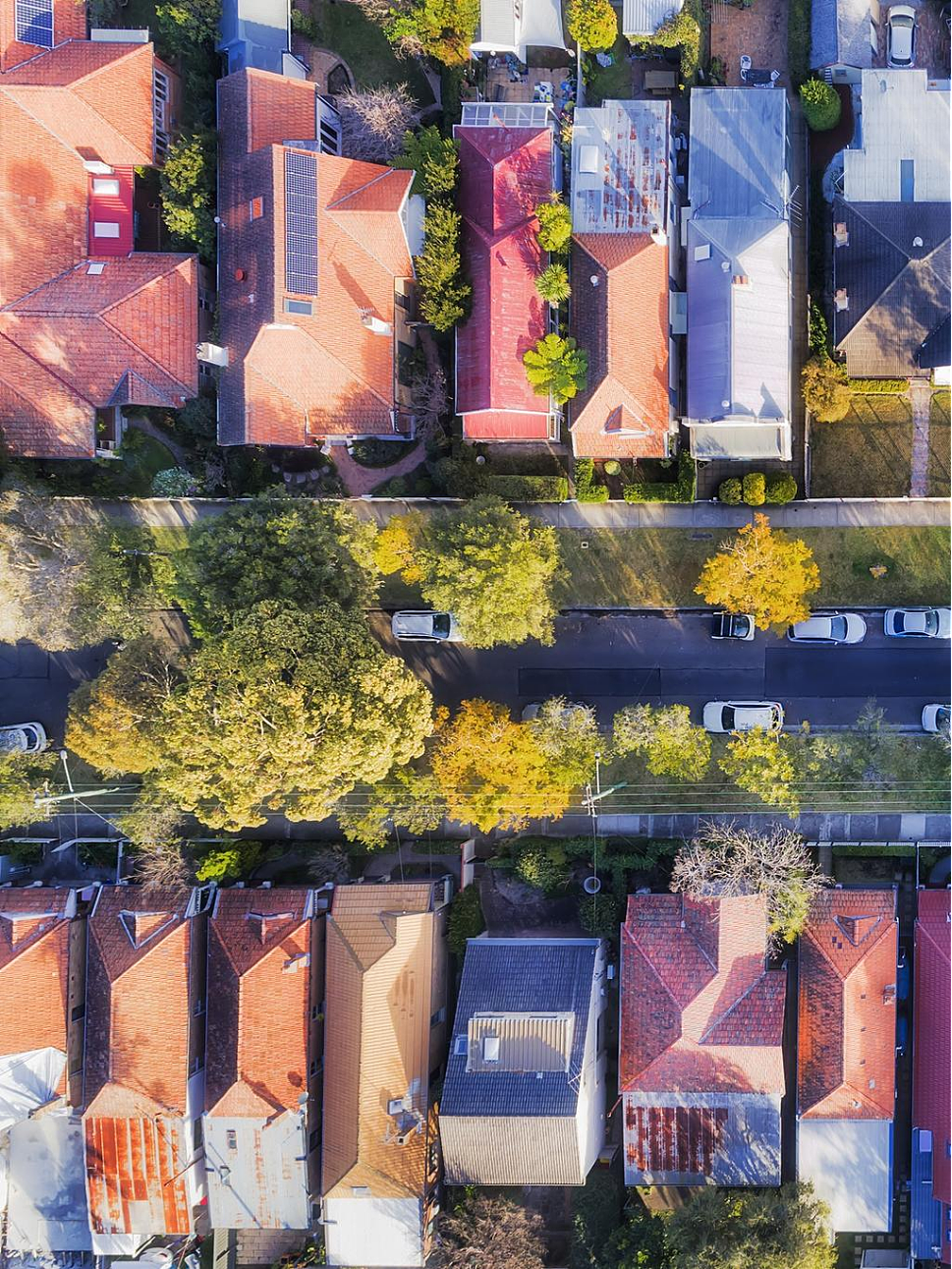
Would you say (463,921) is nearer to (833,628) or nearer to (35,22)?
(833,628)

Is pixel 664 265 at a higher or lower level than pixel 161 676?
higher

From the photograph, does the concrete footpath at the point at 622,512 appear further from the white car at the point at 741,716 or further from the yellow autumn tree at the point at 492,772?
the yellow autumn tree at the point at 492,772

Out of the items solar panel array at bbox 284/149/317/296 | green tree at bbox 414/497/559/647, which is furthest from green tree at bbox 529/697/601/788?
solar panel array at bbox 284/149/317/296

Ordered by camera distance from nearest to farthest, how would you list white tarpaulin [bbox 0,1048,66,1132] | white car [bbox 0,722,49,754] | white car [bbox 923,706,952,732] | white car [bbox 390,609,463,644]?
1. white tarpaulin [bbox 0,1048,66,1132]
2. white car [bbox 923,706,952,732]
3. white car [bbox 390,609,463,644]
4. white car [bbox 0,722,49,754]

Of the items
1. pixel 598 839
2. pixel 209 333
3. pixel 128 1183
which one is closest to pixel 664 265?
pixel 209 333

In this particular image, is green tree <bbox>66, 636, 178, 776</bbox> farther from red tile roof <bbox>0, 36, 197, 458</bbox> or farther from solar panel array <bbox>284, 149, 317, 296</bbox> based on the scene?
solar panel array <bbox>284, 149, 317, 296</bbox>

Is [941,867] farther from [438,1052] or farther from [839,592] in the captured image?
[438,1052]
